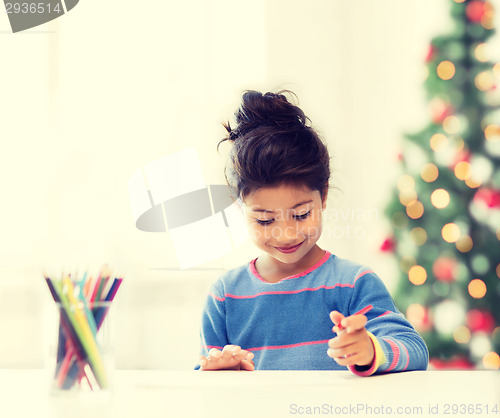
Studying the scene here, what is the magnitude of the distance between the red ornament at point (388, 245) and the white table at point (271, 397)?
1.36 meters

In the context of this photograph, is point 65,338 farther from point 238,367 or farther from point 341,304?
point 341,304

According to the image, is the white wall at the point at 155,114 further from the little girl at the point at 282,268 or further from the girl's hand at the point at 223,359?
the girl's hand at the point at 223,359

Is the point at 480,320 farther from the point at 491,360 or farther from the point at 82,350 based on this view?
the point at 82,350

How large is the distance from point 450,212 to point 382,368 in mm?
1372

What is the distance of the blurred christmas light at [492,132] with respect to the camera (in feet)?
6.50

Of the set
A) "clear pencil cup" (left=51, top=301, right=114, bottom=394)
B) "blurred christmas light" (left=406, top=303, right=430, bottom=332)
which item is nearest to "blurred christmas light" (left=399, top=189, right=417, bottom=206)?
"blurred christmas light" (left=406, top=303, right=430, bottom=332)

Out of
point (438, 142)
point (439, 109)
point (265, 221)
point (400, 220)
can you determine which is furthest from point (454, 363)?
point (265, 221)

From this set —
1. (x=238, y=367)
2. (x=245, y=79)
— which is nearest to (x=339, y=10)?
(x=245, y=79)

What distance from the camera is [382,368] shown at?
72 cm

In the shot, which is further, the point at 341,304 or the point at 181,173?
the point at 181,173

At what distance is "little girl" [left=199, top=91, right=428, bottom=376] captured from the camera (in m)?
1.01

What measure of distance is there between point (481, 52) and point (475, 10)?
141 mm

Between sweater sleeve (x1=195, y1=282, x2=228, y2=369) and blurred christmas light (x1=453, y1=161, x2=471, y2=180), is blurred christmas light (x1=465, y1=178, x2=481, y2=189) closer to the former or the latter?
blurred christmas light (x1=453, y1=161, x2=471, y2=180)

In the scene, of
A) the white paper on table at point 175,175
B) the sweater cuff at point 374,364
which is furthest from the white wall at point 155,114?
the sweater cuff at point 374,364
